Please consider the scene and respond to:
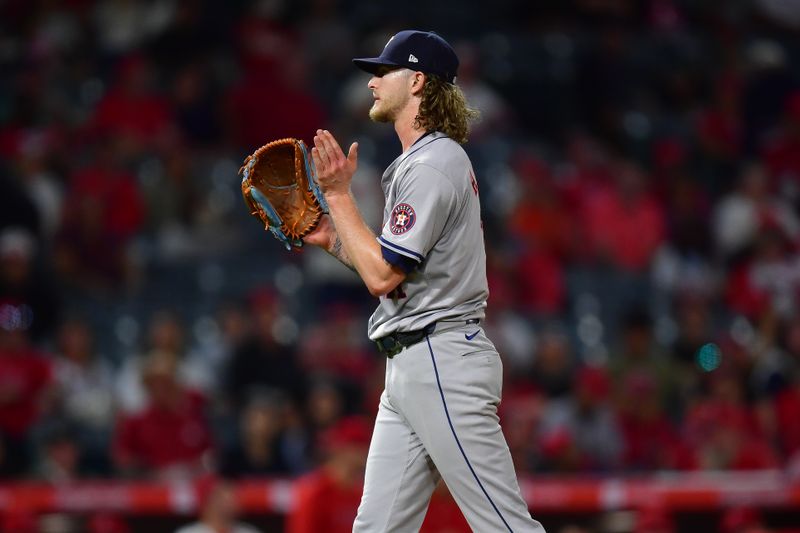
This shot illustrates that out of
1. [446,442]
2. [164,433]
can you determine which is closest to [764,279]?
[164,433]

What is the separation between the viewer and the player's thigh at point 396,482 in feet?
11.9

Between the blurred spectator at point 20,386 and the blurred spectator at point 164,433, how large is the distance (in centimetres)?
51

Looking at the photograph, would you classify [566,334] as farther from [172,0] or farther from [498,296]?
[172,0]

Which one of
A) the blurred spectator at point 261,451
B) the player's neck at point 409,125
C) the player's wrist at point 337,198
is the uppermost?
the player's neck at point 409,125

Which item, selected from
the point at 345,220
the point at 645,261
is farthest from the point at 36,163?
the point at 345,220

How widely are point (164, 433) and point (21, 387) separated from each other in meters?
0.91

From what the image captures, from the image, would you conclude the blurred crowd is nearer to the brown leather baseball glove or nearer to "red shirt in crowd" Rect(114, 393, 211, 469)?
"red shirt in crowd" Rect(114, 393, 211, 469)

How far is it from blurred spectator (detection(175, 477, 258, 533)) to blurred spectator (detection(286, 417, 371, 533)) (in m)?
0.31

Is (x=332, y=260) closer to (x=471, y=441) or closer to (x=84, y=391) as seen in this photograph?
(x=84, y=391)

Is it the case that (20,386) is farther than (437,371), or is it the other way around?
(20,386)

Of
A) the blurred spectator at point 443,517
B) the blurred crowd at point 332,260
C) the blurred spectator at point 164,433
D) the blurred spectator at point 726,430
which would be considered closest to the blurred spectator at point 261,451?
the blurred crowd at point 332,260

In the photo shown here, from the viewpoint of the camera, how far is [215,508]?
20.4ft

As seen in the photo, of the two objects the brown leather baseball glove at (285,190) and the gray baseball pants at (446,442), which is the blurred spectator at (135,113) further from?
the gray baseball pants at (446,442)

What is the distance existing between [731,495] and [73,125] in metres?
5.68
